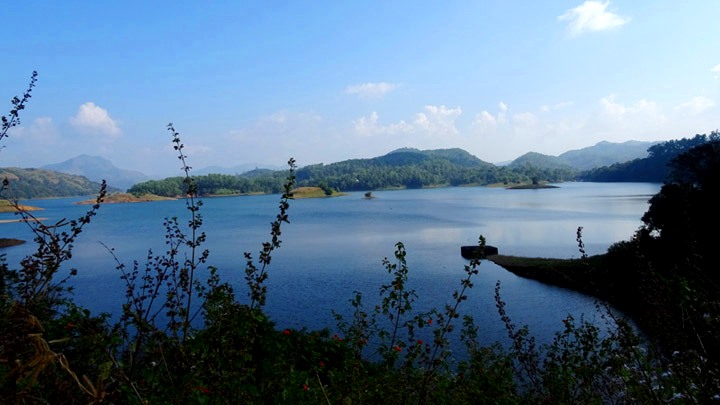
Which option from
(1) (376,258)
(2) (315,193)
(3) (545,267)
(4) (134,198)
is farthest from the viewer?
(2) (315,193)

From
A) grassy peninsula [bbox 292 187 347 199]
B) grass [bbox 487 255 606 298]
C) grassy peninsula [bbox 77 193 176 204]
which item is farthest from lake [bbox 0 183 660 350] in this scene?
grassy peninsula [bbox 77 193 176 204]

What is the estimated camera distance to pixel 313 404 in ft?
14.5

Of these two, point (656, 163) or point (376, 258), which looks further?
point (656, 163)

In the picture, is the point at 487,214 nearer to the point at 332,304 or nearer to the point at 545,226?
the point at 545,226

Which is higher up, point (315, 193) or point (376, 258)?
point (315, 193)

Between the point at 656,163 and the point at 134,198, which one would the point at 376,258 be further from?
the point at 656,163

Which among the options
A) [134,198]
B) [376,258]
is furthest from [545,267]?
[134,198]

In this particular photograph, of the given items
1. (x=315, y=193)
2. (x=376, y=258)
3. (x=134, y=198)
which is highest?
(x=134, y=198)

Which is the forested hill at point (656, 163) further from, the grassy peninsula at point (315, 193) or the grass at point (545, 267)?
the grass at point (545, 267)

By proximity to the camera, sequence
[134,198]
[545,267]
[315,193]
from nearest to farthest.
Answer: [545,267] < [134,198] < [315,193]

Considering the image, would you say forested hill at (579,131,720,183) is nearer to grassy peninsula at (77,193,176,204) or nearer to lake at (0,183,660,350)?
lake at (0,183,660,350)

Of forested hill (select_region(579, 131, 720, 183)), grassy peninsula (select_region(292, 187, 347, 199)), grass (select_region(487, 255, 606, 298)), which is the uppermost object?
forested hill (select_region(579, 131, 720, 183))

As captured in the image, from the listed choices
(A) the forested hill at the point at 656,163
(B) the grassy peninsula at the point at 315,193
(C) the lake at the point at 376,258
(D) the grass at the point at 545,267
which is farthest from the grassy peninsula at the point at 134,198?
(A) the forested hill at the point at 656,163

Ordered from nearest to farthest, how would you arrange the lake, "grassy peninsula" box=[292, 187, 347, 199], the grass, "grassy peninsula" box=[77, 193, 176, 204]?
the lake, the grass, "grassy peninsula" box=[77, 193, 176, 204], "grassy peninsula" box=[292, 187, 347, 199]
